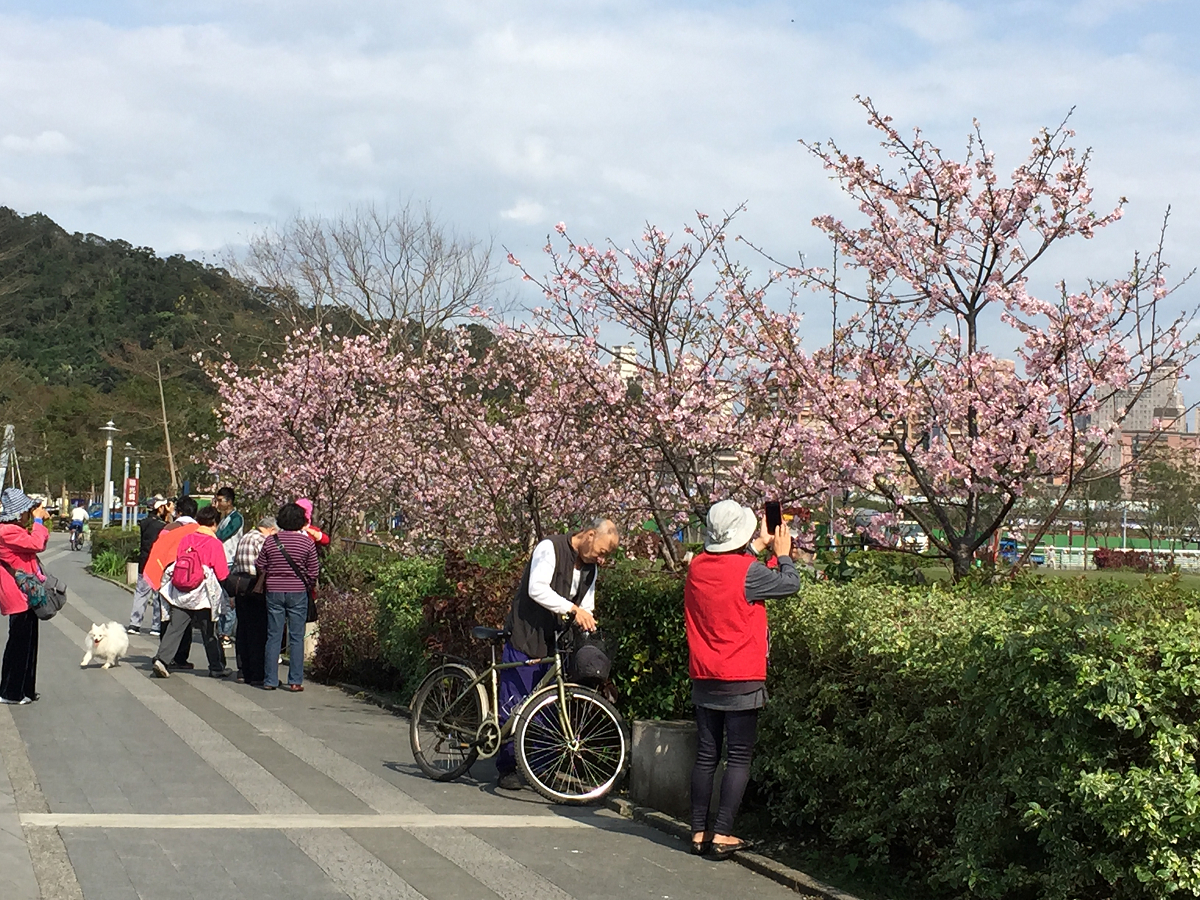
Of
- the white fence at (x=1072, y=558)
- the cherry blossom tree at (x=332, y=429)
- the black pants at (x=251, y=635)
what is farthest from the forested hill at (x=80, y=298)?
the black pants at (x=251, y=635)

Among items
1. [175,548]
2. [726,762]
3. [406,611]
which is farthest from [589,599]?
[175,548]

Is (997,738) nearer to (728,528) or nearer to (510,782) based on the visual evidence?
(728,528)

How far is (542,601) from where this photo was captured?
8.38 m

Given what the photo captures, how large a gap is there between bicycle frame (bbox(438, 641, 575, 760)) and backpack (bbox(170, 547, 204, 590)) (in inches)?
248

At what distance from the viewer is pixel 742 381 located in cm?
1143

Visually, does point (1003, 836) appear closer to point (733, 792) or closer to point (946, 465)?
point (733, 792)

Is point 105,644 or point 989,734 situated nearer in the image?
point 989,734

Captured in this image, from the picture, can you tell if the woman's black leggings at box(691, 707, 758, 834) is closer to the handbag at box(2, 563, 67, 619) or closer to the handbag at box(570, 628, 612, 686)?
the handbag at box(570, 628, 612, 686)

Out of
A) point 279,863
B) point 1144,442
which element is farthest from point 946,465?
point 279,863

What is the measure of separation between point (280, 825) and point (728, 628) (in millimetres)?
2533

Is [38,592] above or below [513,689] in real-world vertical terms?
above

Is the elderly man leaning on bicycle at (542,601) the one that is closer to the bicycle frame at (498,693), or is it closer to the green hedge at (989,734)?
the bicycle frame at (498,693)

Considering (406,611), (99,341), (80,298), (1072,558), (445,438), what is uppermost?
(80,298)

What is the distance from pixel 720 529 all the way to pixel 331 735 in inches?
191
